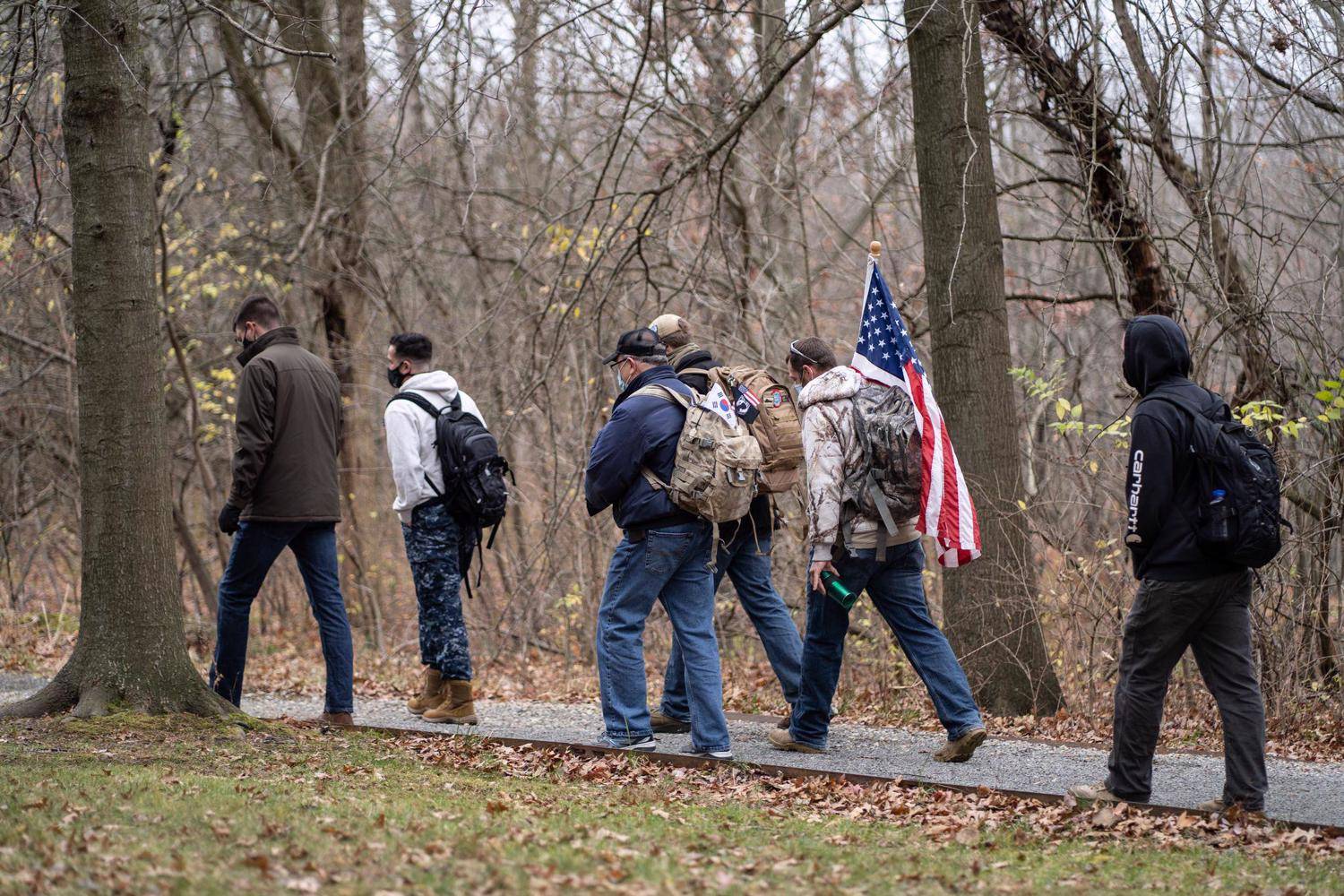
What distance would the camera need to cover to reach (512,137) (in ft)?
56.2

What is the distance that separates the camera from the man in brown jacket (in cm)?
765

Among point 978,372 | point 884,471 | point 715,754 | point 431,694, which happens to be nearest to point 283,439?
point 431,694

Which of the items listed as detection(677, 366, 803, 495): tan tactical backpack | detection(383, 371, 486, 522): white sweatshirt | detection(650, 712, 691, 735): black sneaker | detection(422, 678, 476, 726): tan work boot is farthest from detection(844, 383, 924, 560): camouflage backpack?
detection(422, 678, 476, 726): tan work boot

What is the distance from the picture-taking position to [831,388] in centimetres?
680

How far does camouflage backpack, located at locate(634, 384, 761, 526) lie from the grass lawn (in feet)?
4.43

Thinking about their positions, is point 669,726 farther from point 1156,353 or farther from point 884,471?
point 1156,353

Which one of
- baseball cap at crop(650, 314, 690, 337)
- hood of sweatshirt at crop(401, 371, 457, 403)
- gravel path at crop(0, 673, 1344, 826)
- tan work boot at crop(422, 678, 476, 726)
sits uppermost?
baseball cap at crop(650, 314, 690, 337)

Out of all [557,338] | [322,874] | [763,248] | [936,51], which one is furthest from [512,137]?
[322,874]

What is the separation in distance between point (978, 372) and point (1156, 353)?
9.56ft

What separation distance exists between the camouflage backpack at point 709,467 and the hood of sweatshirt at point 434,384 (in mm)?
1652

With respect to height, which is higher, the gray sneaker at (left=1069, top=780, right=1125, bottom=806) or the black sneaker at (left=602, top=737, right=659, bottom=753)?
the black sneaker at (left=602, top=737, right=659, bottom=753)

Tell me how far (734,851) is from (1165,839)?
1.81 metres

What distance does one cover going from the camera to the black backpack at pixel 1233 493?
550 cm

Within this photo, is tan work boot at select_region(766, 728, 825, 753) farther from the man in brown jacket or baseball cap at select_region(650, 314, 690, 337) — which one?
the man in brown jacket
